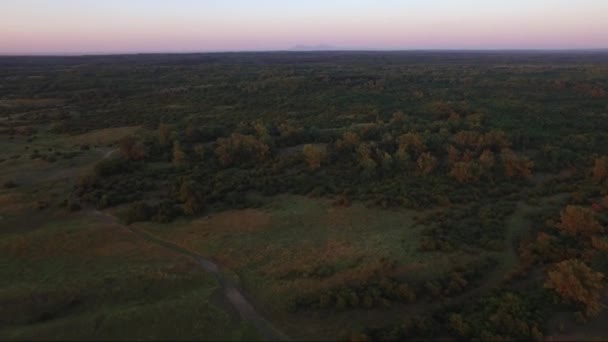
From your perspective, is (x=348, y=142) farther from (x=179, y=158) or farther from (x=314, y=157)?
(x=179, y=158)

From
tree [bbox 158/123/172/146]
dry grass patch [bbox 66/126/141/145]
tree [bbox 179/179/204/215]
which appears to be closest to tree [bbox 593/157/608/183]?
tree [bbox 179/179/204/215]

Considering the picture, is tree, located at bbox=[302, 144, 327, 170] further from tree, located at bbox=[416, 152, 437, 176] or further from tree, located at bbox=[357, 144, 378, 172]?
tree, located at bbox=[416, 152, 437, 176]

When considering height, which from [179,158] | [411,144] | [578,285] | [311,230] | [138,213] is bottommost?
Result: [311,230]

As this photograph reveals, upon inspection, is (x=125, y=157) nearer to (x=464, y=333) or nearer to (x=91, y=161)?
(x=91, y=161)

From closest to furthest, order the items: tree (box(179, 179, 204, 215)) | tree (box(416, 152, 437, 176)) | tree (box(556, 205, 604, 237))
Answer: tree (box(556, 205, 604, 237))
tree (box(179, 179, 204, 215))
tree (box(416, 152, 437, 176))

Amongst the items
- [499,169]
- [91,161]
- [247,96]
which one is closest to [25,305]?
[91,161]

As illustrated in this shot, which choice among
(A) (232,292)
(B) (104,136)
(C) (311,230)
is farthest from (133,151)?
(A) (232,292)
